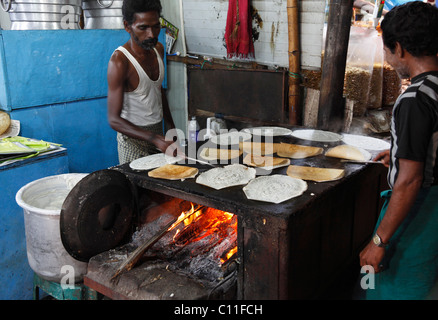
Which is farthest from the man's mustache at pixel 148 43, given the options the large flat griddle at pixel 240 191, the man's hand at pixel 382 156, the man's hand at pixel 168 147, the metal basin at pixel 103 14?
the man's hand at pixel 382 156

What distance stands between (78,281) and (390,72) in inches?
142

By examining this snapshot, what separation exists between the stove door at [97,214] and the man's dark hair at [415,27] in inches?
64.6

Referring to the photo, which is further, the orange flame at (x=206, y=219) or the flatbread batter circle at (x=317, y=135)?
the flatbread batter circle at (x=317, y=135)

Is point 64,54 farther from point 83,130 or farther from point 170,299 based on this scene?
point 170,299

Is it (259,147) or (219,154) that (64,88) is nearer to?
(219,154)

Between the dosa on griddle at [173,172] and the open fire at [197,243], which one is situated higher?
the dosa on griddle at [173,172]

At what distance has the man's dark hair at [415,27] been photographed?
66.6 inches

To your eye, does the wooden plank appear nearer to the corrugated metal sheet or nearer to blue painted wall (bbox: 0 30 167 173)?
the corrugated metal sheet

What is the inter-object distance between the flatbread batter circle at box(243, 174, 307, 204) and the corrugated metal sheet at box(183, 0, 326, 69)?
1942 mm

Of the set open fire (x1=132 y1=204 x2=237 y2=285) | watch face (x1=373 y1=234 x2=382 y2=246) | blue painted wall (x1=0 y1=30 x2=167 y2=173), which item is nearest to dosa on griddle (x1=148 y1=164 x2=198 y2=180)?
open fire (x1=132 y1=204 x2=237 y2=285)

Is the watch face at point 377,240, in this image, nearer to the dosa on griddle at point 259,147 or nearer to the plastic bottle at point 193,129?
the dosa on griddle at point 259,147

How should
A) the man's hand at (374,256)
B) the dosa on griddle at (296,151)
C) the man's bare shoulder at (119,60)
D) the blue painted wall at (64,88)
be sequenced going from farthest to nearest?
the blue painted wall at (64,88)
the man's bare shoulder at (119,60)
the dosa on griddle at (296,151)
the man's hand at (374,256)

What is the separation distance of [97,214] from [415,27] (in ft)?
6.07

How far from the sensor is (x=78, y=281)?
222cm
